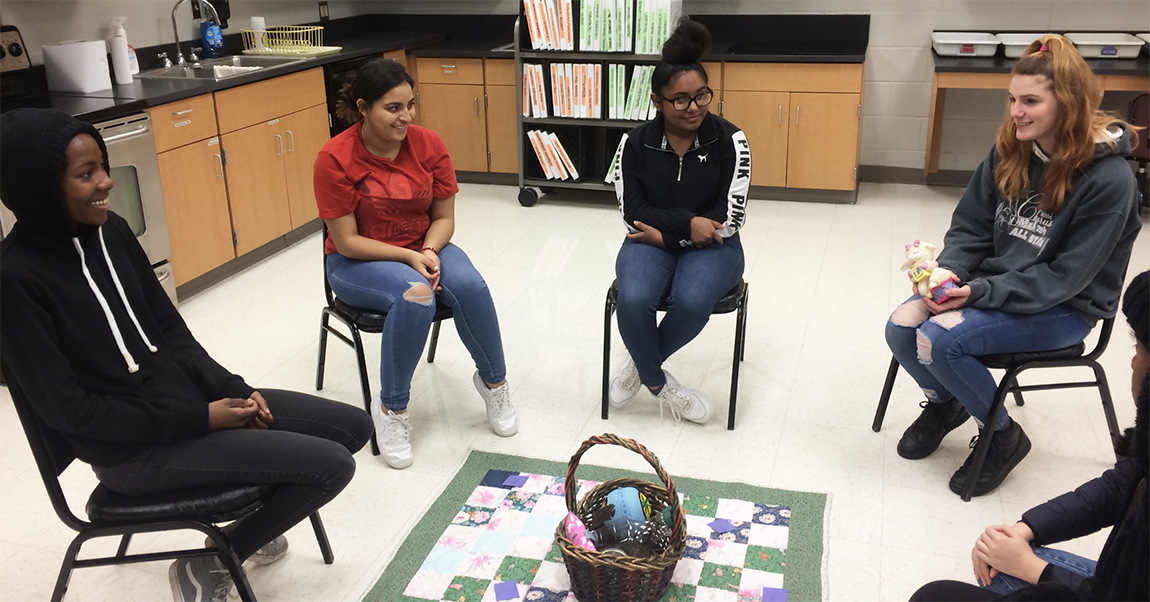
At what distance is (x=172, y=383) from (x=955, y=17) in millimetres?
4670

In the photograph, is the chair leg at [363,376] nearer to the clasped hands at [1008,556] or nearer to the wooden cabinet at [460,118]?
the clasped hands at [1008,556]

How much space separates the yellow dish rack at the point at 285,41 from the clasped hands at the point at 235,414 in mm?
3345

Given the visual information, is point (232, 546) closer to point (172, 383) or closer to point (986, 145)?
point (172, 383)

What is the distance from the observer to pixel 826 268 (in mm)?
4070

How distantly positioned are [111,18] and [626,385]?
3.04 m

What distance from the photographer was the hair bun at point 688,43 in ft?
8.48

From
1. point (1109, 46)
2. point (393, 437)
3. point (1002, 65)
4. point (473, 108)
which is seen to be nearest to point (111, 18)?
point (473, 108)

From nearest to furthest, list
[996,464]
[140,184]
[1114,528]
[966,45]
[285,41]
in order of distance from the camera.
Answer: [1114,528]
[996,464]
[140,184]
[966,45]
[285,41]

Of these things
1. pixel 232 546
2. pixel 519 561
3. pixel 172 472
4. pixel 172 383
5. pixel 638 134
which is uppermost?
pixel 638 134

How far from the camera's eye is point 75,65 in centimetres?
369

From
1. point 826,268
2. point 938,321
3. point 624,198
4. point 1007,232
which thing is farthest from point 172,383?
point 826,268

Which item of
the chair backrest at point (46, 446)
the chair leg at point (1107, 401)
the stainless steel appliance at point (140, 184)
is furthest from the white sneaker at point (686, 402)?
the stainless steel appliance at point (140, 184)

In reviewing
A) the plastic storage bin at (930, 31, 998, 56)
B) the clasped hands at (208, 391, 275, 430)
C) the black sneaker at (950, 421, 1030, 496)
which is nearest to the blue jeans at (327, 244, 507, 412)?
the clasped hands at (208, 391, 275, 430)

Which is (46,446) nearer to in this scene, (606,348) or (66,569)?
(66,569)
